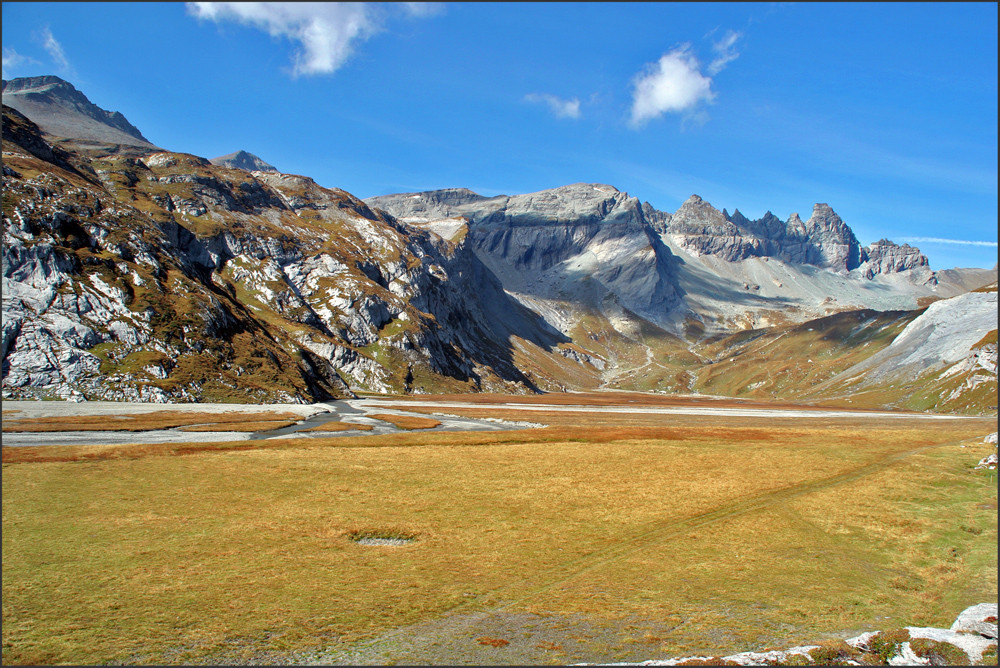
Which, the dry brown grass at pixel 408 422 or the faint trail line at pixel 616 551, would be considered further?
the dry brown grass at pixel 408 422

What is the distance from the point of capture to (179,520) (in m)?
29.5

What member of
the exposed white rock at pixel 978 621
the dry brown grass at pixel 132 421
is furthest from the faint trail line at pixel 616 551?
the dry brown grass at pixel 132 421

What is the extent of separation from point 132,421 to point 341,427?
30.2 m

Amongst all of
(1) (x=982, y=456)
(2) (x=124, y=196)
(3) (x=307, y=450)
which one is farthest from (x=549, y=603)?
(2) (x=124, y=196)

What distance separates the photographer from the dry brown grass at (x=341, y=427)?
83.6 metres

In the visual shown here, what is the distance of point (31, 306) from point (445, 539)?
413 feet

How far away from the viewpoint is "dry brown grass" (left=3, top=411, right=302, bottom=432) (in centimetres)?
6894

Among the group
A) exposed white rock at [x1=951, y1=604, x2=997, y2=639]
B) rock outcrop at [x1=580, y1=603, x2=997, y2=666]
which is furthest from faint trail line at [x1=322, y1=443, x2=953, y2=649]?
exposed white rock at [x1=951, y1=604, x2=997, y2=639]

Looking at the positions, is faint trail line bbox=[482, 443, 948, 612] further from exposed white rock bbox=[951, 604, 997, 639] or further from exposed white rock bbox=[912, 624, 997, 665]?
exposed white rock bbox=[951, 604, 997, 639]

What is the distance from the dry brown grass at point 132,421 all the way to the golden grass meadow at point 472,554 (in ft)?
75.1

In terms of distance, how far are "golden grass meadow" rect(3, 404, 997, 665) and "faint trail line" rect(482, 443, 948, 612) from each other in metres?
0.16

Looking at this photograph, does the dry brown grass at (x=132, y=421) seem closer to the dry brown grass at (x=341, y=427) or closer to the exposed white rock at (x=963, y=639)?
the dry brown grass at (x=341, y=427)

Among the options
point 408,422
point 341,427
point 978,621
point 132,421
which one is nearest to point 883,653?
point 978,621

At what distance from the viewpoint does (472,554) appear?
1034 inches
